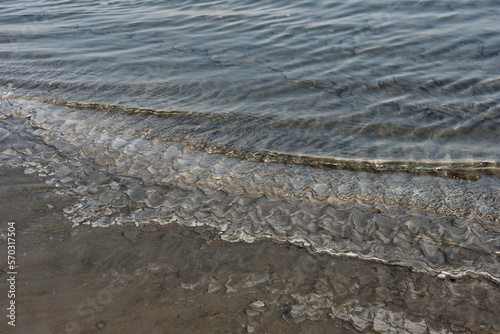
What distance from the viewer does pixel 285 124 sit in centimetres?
527

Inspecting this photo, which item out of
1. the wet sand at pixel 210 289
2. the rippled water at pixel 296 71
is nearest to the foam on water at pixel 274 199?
the wet sand at pixel 210 289

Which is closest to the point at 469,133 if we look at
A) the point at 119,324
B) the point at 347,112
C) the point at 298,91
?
the point at 347,112

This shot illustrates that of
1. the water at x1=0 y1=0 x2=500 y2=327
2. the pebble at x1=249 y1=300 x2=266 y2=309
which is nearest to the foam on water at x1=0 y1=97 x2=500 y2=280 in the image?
the water at x1=0 y1=0 x2=500 y2=327

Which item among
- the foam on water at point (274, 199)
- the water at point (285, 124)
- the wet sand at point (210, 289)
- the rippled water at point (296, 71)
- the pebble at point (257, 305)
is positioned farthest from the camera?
the rippled water at point (296, 71)

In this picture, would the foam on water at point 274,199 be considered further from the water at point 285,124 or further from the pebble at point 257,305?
the pebble at point 257,305

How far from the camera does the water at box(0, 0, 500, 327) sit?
3561 mm

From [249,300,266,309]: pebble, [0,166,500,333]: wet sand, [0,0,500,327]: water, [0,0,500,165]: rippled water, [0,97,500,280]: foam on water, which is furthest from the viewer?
[0,0,500,165]: rippled water

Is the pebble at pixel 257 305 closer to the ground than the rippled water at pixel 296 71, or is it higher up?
closer to the ground

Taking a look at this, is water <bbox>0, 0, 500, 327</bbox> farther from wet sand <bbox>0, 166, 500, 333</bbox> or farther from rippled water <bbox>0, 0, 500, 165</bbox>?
wet sand <bbox>0, 166, 500, 333</bbox>

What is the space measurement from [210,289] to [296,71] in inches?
170

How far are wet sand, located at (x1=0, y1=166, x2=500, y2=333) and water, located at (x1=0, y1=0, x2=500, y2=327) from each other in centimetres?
17

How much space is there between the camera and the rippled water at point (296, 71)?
16.4 feet

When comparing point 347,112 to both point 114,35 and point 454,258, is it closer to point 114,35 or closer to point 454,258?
point 454,258

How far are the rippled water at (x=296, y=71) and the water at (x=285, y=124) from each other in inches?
1.3
